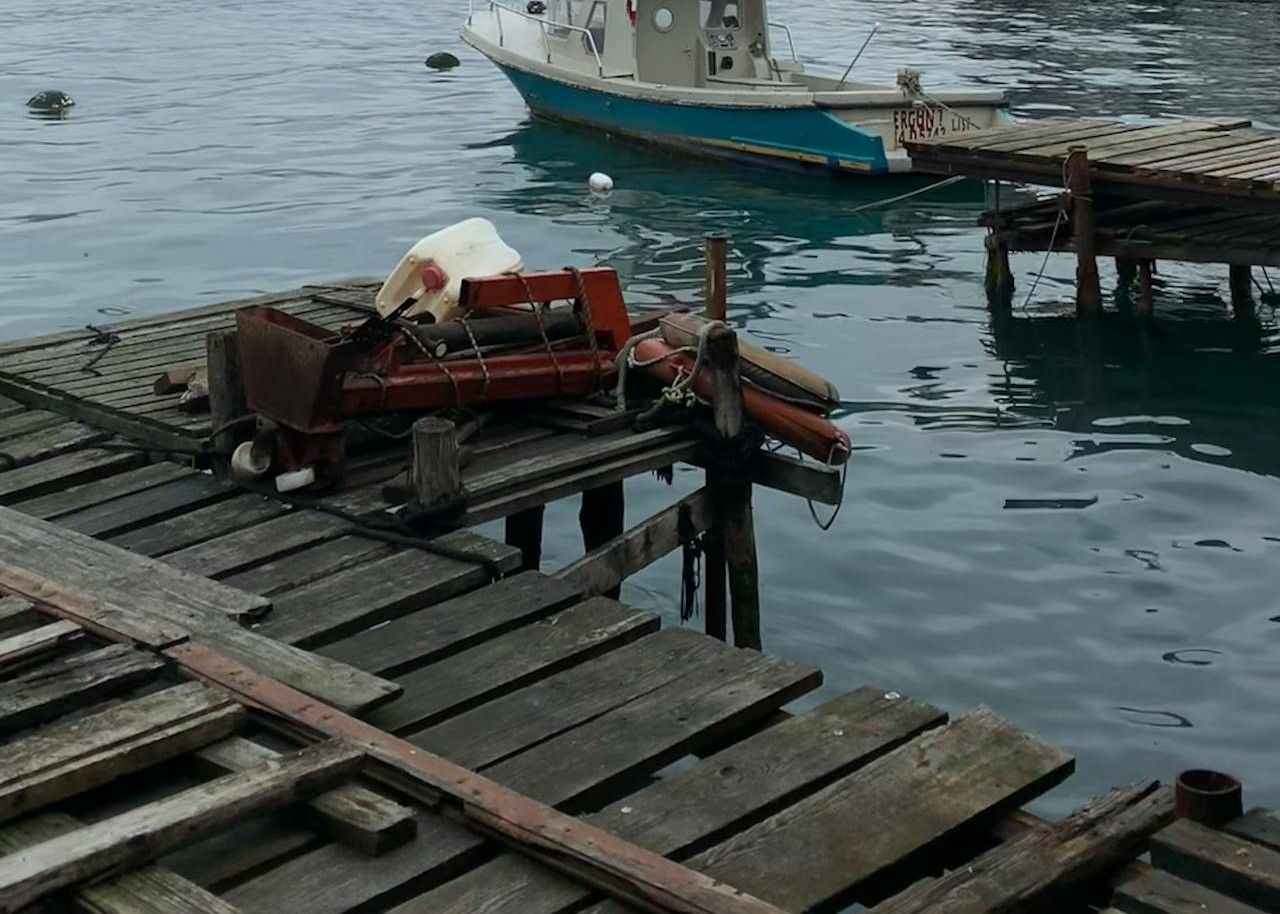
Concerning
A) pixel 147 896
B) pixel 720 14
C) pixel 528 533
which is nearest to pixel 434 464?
pixel 528 533

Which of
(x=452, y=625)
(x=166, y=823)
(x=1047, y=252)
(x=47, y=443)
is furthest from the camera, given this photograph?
(x=1047, y=252)

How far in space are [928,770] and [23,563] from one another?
3313 mm

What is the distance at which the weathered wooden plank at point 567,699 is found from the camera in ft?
17.6

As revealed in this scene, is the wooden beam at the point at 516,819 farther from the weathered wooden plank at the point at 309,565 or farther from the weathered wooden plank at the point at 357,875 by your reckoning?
the weathered wooden plank at the point at 309,565

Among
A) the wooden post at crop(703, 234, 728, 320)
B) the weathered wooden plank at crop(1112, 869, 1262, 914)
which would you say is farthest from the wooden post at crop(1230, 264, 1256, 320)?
the weathered wooden plank at crop(1112, 869, 1262, 914)

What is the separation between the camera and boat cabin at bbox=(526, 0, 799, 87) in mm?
23703

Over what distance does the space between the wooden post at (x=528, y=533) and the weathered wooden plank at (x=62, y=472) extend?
1.98 meters

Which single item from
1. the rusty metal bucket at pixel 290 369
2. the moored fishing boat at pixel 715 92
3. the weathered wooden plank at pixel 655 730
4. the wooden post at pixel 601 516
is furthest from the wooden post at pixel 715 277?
the moored fishing boat at pixel 715 92

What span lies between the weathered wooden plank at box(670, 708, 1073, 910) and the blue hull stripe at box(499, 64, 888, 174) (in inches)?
674

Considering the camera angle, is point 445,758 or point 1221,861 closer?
point 1221,861

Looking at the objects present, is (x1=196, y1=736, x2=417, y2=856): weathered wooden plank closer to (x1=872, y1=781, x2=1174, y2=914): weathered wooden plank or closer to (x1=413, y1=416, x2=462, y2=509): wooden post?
(x1=872, y1=781, x2=1174, y2=914): weathered wooden plank

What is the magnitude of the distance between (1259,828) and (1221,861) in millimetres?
242

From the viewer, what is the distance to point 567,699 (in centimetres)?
565

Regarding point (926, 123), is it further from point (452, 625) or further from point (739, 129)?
point (452, 625)
